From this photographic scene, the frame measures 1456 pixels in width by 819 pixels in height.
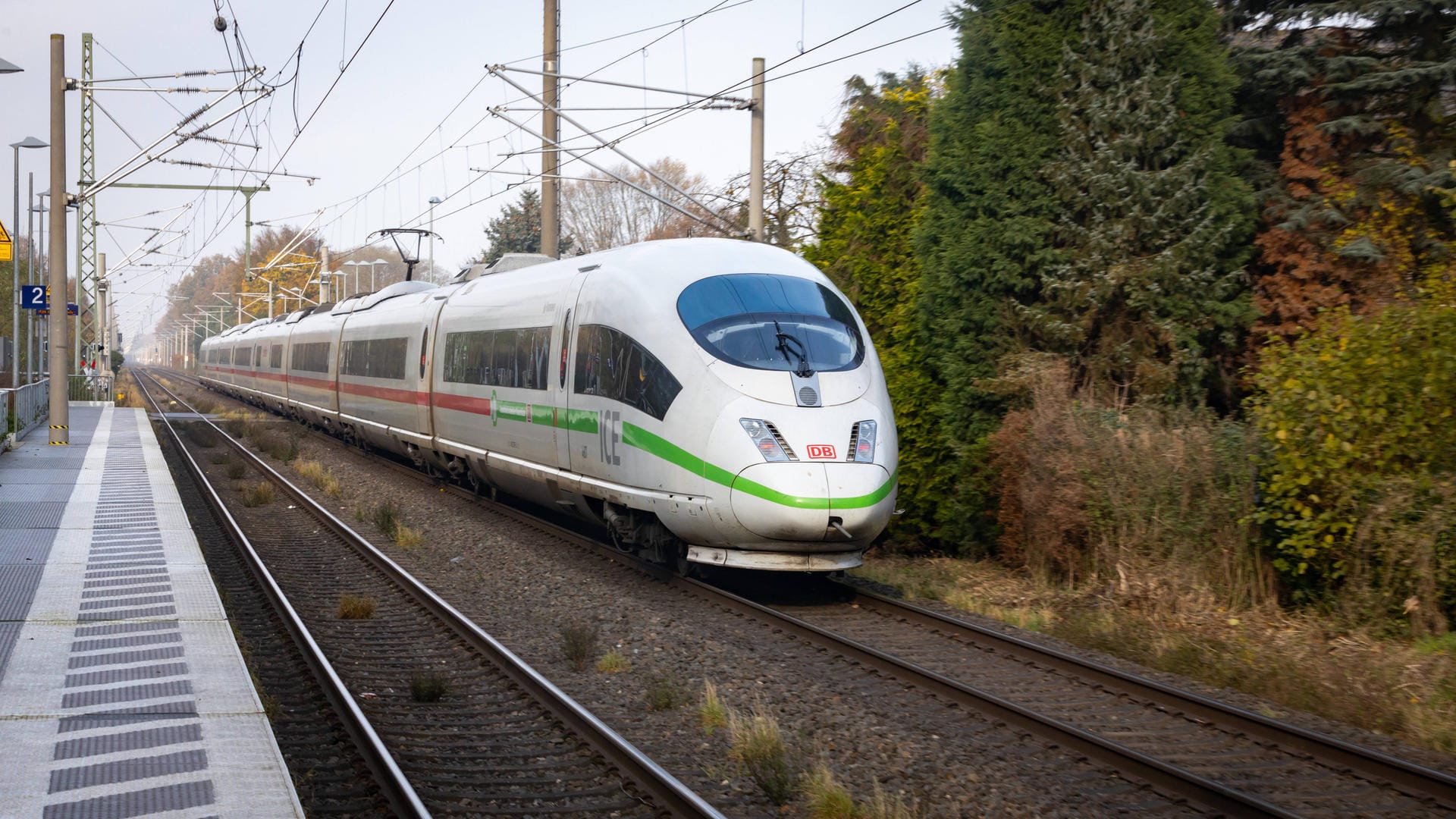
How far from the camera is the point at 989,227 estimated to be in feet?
45.2

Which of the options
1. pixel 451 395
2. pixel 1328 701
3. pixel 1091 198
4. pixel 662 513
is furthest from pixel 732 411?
pixel 451 395

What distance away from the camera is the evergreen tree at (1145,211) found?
42.8 feet

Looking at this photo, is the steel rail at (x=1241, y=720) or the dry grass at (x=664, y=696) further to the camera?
the dry grass at (x=664, y=696)

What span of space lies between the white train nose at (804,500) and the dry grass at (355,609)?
127 inches

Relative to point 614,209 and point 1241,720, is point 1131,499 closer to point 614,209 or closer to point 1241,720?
point 1241,720

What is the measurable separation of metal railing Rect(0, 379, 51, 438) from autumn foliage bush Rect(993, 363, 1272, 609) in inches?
738

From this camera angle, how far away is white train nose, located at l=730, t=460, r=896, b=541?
31.5 feet

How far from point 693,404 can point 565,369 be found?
2.90 m

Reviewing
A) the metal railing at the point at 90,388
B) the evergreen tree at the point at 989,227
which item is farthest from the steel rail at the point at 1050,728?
the metal railing at the point at 90,388

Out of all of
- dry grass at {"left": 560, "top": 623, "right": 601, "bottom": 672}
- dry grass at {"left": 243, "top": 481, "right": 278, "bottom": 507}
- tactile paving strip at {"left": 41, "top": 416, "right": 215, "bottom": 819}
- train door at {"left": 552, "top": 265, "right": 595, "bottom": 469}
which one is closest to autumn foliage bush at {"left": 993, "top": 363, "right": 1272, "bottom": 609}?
train door at {"left": 552, "top": 265, "right": 595, "bottom": 469}

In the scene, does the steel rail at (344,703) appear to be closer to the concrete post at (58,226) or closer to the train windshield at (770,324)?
the train windshield at (770,324)

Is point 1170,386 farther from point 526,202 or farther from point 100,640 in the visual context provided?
point 526,202

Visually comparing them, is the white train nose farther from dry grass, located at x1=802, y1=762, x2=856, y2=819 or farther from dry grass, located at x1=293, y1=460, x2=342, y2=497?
dry grass, located at x1=293, y1=460, x2=342, y2=497

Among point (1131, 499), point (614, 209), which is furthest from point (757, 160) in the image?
point (614, 209)
